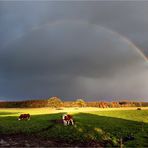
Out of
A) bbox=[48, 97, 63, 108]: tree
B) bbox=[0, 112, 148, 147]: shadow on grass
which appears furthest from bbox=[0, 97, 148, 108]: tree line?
bbox=[0, 112, 148, 147]: shadow on grass

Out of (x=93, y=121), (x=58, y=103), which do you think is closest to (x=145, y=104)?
(x=58, y=103)

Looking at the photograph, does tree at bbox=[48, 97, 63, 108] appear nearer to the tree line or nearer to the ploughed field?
the tree line

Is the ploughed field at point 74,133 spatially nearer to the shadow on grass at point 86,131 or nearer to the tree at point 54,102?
the shadow on grass at point 86,131

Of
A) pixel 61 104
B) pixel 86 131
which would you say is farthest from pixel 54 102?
pixel 86 131

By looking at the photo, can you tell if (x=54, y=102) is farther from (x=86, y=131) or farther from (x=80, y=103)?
(x=86, y=131)

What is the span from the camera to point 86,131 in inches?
2135

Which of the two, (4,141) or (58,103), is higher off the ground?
(58,103)

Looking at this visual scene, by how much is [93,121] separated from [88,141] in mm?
13614

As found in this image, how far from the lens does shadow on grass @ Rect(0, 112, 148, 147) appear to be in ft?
163

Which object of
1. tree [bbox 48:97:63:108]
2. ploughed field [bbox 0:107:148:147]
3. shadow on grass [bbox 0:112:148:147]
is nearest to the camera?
ploughed field [bbox 0:107:148:147]

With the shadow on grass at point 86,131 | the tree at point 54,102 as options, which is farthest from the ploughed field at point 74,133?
the tree at point 54,102

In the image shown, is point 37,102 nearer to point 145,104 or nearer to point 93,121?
point 145,104

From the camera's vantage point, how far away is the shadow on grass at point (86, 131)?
163ft

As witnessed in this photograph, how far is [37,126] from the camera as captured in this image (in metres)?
57.9
